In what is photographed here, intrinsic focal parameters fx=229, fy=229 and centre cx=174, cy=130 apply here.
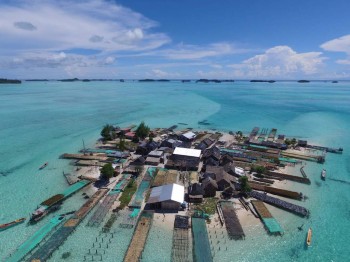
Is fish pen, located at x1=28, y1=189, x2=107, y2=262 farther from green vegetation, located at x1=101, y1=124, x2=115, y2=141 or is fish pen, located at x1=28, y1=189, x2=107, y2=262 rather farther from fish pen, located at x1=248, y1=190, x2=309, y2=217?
green vegetation, located at x1=101, y1=124, x2=115, y2=141

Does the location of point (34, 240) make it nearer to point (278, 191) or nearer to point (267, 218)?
point (267, 218)

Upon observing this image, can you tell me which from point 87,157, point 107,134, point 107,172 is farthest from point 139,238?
point 107,134

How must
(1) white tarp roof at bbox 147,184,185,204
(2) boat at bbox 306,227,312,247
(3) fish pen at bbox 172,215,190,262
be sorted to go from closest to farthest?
(3) fish pen at bbox 172,215,190,262 → (2) boat at bbox 306,227,312,247 → (1) white tarp roof at bbox 147,184,185,204

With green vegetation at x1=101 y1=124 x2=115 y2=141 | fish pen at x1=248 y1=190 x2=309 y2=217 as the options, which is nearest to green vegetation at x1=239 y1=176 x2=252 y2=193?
fish pen at x1=248 y1=190 x2=309 y2=217

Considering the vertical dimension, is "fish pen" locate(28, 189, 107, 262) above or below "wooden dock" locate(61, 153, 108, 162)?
below

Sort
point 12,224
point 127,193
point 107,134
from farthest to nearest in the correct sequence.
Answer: point 107,134 < point 127,193 < point 12,224

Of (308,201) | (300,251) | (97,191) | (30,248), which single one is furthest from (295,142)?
(30,248)

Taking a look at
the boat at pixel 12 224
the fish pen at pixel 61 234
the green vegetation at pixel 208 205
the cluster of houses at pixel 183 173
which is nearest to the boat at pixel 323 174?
the cluster of houses at pixel 183 173
